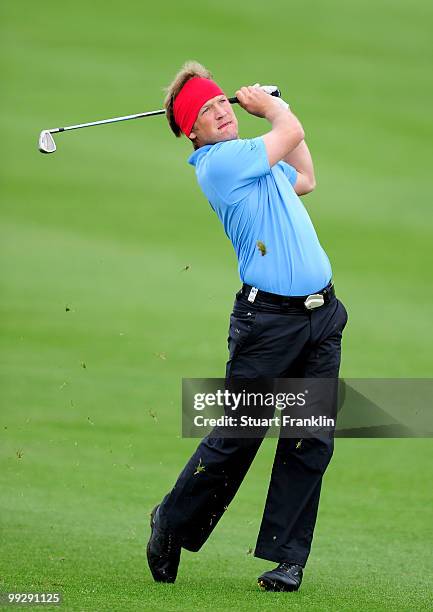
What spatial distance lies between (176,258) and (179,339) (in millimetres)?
1505

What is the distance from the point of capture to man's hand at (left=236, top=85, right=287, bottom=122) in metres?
4.79

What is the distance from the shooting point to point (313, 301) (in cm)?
471

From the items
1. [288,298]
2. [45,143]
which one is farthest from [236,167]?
[45,143]

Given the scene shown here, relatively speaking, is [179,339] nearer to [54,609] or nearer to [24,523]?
[24,523]

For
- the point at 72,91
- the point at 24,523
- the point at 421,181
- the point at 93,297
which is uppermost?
the point at 72,91

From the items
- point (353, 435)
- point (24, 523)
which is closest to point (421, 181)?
point (353, 435)

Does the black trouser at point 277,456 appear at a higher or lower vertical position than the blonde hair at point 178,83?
lower

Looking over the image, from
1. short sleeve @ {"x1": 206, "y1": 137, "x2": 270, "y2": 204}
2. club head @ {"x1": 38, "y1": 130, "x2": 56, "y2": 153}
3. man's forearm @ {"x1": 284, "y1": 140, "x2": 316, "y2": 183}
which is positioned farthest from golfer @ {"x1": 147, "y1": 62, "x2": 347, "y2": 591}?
club head @ {"x1": 38, "y1": 130, "x2": 56, "y2": 153}

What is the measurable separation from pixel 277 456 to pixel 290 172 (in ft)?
3.41

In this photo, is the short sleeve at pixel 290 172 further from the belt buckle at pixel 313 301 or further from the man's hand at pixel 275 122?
the belt buckle at pixel 313 301

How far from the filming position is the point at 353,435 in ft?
24.2

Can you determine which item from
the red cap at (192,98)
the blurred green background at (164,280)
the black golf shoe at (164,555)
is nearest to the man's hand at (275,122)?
the red cap at (192,98)

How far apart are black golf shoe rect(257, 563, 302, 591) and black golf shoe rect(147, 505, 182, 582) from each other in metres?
0.31

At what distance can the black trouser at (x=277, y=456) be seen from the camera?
471 cm
